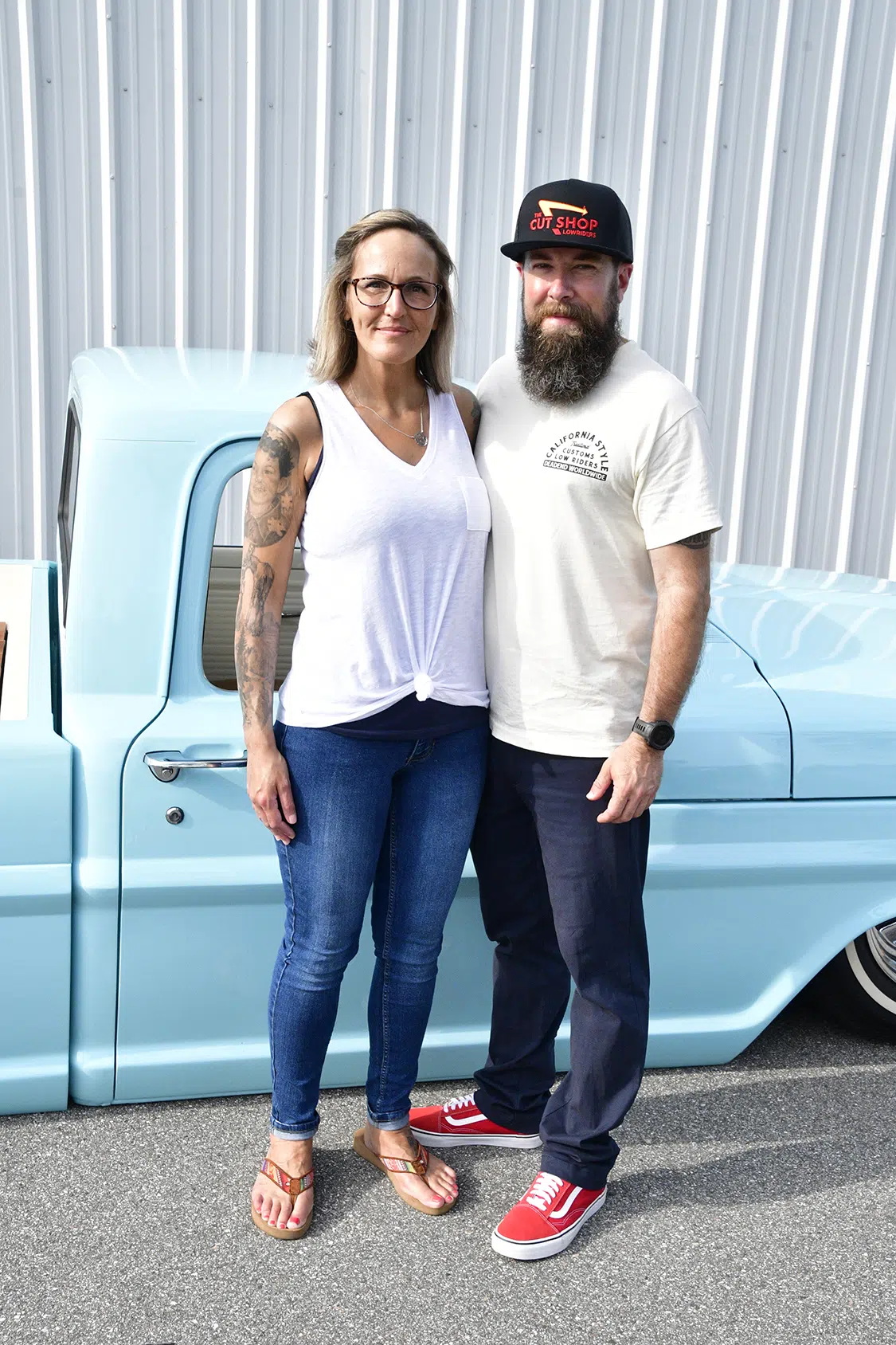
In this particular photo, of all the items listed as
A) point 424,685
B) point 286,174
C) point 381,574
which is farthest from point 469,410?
point 286,174

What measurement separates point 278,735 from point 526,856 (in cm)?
59

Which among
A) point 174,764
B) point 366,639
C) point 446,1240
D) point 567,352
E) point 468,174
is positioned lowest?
point 446,1240

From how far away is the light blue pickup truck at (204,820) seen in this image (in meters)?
2.26

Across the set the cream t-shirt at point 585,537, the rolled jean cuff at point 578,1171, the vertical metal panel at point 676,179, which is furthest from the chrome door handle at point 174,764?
the vertical metal panel at point 676,179

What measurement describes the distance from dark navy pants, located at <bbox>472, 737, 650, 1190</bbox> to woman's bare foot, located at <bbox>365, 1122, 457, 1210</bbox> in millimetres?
190

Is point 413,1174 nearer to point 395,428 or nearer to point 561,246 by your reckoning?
point 395,428

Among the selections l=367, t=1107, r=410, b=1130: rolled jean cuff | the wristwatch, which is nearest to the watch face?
the wristwatch

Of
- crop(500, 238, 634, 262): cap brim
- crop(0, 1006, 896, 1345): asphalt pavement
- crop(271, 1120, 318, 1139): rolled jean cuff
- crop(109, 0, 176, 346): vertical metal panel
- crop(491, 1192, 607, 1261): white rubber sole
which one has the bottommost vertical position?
crop(0, 1006, 896, 1345): asphalt pavement

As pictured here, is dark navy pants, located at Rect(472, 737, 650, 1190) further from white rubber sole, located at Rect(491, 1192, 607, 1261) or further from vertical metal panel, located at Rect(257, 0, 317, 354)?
vertical metal panel, located at Rect(257, 0, 317, 354)

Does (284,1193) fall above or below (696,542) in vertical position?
below

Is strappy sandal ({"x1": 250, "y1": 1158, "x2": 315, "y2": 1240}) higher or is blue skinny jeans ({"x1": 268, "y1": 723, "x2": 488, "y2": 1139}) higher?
blue skinny jeans ({"x1": 268, "y1": 723, "x2": 488, "y2": 1139})

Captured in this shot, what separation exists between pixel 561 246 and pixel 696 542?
598 mm

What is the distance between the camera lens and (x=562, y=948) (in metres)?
2.24

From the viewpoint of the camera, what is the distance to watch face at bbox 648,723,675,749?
6.79 ft
